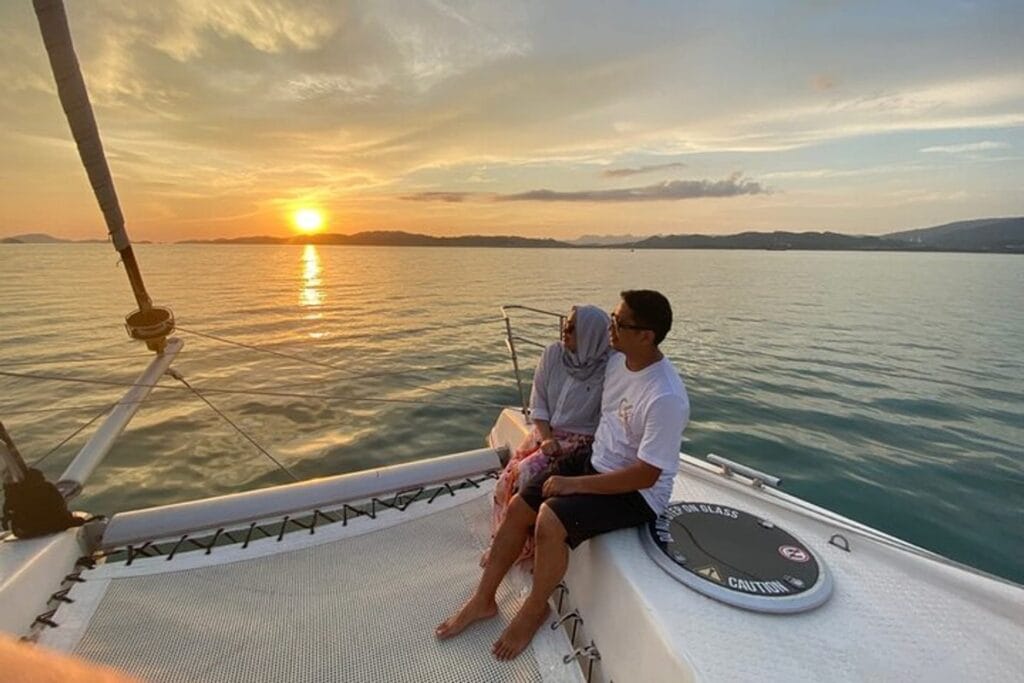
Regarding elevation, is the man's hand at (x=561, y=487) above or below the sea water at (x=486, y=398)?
above

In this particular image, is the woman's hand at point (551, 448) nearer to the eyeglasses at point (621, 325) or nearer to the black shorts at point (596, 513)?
the black shorts at point (596, 513)

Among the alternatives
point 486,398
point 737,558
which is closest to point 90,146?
point 737,558

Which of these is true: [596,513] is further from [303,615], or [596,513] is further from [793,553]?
[303,615]

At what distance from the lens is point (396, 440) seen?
7.21 meters

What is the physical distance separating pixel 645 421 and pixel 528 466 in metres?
0.83

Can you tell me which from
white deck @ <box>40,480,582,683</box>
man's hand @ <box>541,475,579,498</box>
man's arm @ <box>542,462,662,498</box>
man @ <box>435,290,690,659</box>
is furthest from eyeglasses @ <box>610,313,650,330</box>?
white deck @ <box>40,480,582,683</box>

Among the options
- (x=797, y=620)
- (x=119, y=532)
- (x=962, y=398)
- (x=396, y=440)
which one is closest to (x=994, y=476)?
(x=962, y=398)

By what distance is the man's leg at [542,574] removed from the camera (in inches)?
96.7

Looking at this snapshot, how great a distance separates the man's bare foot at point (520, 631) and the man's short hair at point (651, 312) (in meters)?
1.44

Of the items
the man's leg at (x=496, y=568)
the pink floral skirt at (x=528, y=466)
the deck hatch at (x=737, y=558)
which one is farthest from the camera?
the pink floral skirt at (x=528, y=466)

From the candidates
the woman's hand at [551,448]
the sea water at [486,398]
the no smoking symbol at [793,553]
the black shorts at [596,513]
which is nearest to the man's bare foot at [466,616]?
the black shorts at [596,513]

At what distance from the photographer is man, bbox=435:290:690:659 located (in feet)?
7.82

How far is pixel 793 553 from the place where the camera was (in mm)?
2430

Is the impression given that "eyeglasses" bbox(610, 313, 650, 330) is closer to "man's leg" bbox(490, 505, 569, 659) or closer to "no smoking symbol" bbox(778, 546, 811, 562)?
"man's leg" bbox(490, 505, 569, 659)
